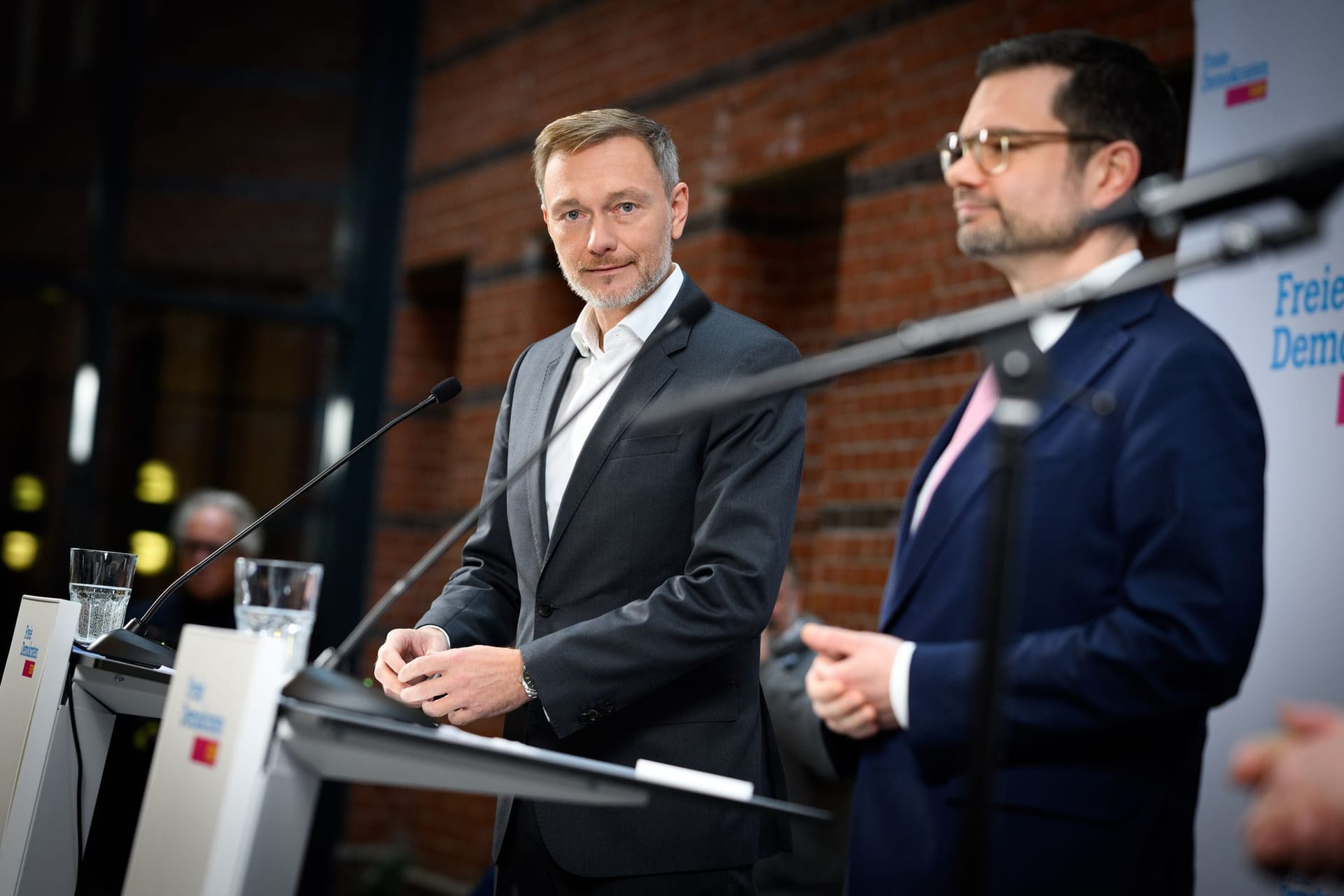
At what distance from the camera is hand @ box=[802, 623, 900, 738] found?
1.50m

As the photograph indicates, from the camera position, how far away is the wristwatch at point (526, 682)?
1804mm

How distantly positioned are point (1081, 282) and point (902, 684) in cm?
50

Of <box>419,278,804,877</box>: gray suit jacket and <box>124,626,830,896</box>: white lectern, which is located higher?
<box>419,278,804,877</box>: gray suit jacket

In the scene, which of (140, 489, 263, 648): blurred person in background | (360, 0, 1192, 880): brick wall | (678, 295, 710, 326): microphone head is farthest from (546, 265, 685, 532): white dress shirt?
(140, 489, 263, 648): blurred person in background

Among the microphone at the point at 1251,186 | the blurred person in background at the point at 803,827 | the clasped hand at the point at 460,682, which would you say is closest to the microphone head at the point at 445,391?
the clasped hand at the point at 460,682

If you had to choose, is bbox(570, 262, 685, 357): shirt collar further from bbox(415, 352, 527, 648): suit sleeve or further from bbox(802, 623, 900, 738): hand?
bbox(802, 623, 900, 738): hand

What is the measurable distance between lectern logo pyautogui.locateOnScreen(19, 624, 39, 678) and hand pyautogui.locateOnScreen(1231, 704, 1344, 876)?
1558 millimetres

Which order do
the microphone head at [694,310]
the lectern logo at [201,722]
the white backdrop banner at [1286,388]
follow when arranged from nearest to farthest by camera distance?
the lectern logo at [201,722], the microphone head at [694,310], the white backdrop banner at [1286,388]

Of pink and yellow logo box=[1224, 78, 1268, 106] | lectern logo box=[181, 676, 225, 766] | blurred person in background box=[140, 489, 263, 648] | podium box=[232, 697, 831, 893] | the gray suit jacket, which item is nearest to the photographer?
podium box=[232, 697, 831, 893]

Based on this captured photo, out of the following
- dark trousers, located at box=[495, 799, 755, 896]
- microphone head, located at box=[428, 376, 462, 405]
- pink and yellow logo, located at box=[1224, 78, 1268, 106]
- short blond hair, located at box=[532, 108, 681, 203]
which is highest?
pink and yellow logo, located at box=[1224, 78, 1268, 106]

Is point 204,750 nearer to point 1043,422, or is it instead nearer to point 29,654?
point 29,654

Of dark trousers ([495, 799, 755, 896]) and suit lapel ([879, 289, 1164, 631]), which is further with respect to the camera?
dark trousers ([495, 799, 755, 896])

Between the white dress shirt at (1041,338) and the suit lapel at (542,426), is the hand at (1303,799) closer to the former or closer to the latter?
the white dress shirt at (1041,338)

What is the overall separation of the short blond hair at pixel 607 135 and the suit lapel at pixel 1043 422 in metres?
0.81
